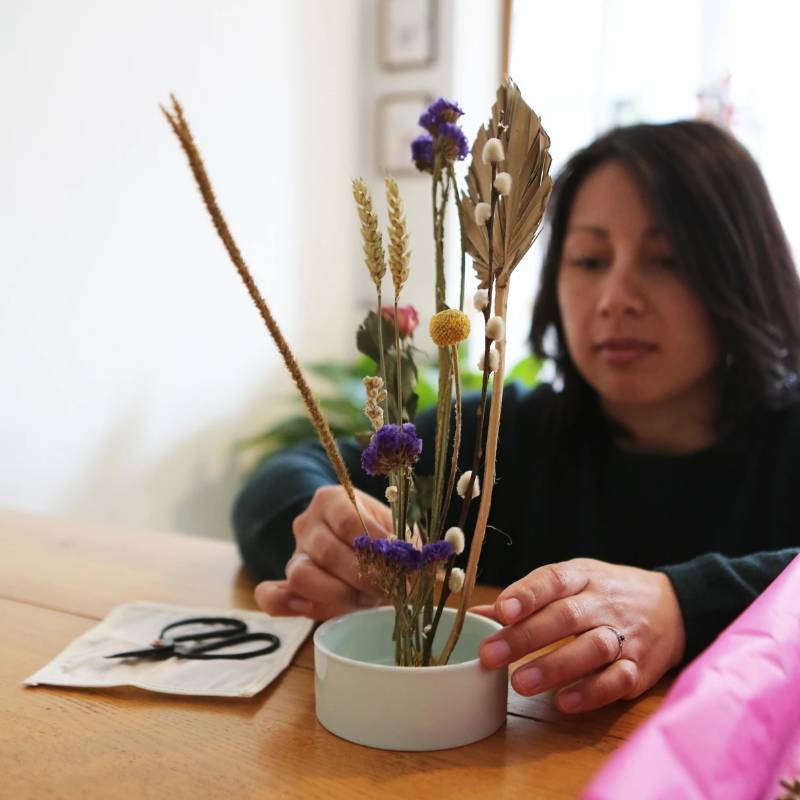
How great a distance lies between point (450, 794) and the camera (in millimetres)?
476

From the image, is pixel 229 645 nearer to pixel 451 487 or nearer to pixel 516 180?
pixel 451 487

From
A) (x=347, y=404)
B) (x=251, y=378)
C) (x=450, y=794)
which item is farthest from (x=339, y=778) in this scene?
(x=251, y=378)

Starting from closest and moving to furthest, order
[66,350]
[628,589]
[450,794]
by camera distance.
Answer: [450,794] < [628,589] < [66,350]

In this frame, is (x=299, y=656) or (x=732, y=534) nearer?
(x=299, y=656)

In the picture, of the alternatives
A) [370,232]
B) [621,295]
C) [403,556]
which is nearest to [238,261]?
[370,232]

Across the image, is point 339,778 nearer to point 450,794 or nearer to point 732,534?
point 450,794

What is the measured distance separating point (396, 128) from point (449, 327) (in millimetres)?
2527

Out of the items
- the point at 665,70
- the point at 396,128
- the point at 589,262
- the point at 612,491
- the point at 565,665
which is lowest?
the point at 612,491

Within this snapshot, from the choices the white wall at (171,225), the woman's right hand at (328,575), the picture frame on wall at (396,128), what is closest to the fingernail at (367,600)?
the woman's right hand at (328,575)

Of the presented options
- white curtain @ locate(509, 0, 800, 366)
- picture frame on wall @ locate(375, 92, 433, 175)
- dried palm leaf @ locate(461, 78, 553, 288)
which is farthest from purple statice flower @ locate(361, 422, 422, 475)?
picture frame on wall @ locate(375, 92, 433, 175)

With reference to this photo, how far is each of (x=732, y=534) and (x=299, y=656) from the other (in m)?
0.65

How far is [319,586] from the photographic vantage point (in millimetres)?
711

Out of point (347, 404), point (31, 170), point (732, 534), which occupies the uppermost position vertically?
point (31, 170)

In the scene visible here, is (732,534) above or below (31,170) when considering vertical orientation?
below
